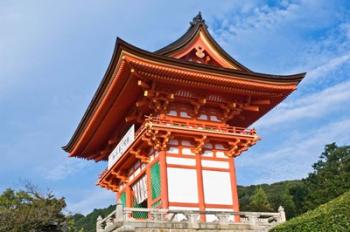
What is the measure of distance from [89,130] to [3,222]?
6.29 metres

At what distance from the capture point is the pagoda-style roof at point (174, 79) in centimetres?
1770

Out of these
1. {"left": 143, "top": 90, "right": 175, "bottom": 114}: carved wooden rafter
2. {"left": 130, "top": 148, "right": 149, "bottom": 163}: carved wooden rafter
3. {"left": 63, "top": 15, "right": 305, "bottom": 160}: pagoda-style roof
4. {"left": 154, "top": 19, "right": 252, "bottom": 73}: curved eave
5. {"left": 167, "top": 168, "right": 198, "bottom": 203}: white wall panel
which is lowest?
{"left": 167, "top": 168, "right": 198, "bottom": 203}: white wall panel

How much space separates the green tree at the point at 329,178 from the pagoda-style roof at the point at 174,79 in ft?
99.9

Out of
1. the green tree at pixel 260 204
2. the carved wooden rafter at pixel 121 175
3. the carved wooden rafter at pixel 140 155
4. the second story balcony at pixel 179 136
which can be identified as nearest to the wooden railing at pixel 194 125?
the second story balcony at pixel 179 136

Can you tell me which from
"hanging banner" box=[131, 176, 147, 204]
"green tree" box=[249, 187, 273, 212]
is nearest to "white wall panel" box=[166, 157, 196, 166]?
"hanging banner" box=[131, 176, 147, 204]

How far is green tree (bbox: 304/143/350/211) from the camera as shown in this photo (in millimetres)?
49531

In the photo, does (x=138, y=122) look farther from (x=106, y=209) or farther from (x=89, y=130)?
(x=106, y=209)

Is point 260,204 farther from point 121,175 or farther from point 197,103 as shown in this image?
point 197,103

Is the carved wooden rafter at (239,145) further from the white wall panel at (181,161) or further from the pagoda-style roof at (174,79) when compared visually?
the white wall panel at (181,161)

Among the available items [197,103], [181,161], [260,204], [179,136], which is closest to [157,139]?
[179,136]

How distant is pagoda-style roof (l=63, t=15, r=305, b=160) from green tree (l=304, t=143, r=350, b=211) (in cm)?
3046

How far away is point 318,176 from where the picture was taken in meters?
56.0

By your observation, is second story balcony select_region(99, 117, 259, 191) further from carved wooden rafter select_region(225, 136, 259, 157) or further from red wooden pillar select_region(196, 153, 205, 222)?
red wooden pillar select_region(196, 153, 205, 222)

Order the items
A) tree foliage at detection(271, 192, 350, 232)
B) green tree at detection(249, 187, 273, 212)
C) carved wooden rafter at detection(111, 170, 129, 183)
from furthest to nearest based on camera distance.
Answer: green tree at detection(249, 187, 273, 212) → carved wooden rafter at detection(111, 170, 129, 183) → tree foliage at detection(271, 192, 350, 232)
